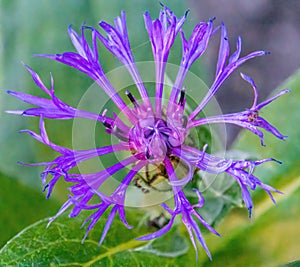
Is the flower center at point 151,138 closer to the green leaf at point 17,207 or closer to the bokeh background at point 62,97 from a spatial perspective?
the bokeh background at point 62,97

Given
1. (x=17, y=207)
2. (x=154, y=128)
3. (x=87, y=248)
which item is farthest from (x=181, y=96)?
(x=17, y=207)

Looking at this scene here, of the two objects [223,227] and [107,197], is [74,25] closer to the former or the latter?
[223,227]

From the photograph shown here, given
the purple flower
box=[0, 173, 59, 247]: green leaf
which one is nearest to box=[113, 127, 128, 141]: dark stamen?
the purple flower

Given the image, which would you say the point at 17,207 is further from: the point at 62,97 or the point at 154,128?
the point at 154,128

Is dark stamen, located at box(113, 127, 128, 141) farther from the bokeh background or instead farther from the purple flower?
the bokeh background

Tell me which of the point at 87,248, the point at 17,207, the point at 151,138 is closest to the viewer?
the point at 151,138

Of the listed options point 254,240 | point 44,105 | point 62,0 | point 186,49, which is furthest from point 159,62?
point 62,0

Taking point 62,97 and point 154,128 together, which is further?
point 62,97

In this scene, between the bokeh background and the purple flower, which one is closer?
the purple flower
